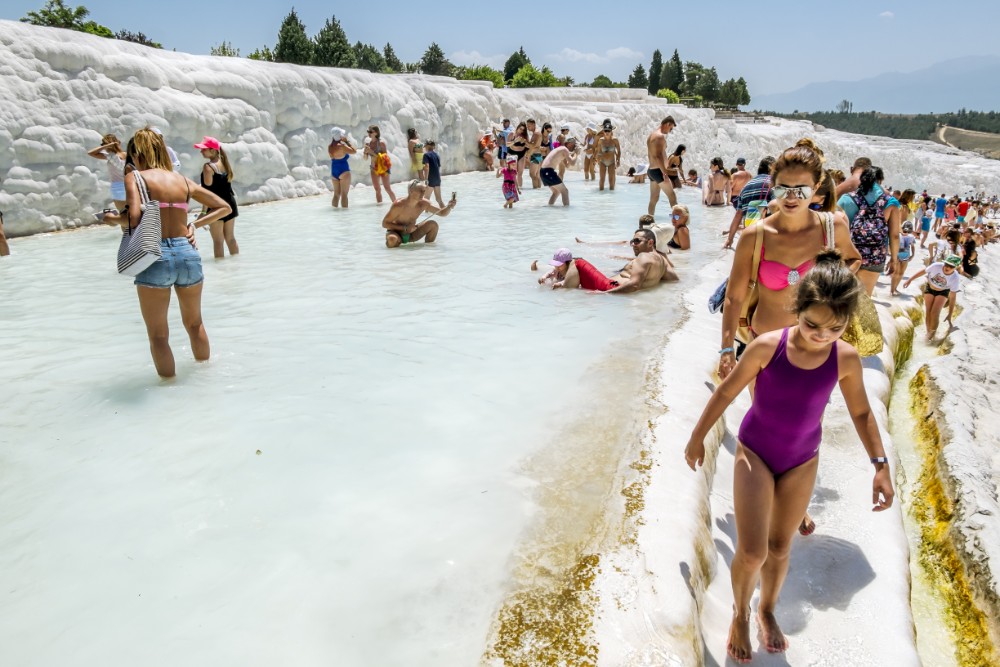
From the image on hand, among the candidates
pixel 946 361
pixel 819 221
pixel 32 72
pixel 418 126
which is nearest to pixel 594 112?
pixel 418 126

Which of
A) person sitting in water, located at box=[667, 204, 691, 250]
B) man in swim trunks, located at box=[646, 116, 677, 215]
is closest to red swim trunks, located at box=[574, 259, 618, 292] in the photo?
person sitting in water, located at box=[667, 204, 691, 250]

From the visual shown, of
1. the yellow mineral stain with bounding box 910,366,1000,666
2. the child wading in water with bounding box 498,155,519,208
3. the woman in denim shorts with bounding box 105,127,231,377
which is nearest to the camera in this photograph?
the yellow mineral stain with bounding box 910,366,1000,666

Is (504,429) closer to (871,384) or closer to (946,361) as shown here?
(871,384)

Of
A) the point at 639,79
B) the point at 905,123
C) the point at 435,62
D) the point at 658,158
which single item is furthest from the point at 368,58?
the point at 905,123

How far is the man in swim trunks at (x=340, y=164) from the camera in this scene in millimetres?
10828

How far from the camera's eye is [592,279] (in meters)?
6.08

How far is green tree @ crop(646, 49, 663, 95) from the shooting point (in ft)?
170

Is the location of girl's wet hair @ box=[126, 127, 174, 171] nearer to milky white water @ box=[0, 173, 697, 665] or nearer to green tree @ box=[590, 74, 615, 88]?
milky white water @ box=[0, 173, 697, 665]

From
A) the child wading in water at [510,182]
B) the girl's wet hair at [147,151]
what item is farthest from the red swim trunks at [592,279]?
the child wading in water at [510,182]

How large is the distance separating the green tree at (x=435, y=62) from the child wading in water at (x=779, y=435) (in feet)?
158

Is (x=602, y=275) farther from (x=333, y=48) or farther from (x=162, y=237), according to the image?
(x=333, y=48)

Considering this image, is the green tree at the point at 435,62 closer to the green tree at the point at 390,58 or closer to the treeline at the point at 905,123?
the green tree at the point at 390,58

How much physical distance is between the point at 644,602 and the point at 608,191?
43.9 feet

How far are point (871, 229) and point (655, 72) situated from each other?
5237cm
